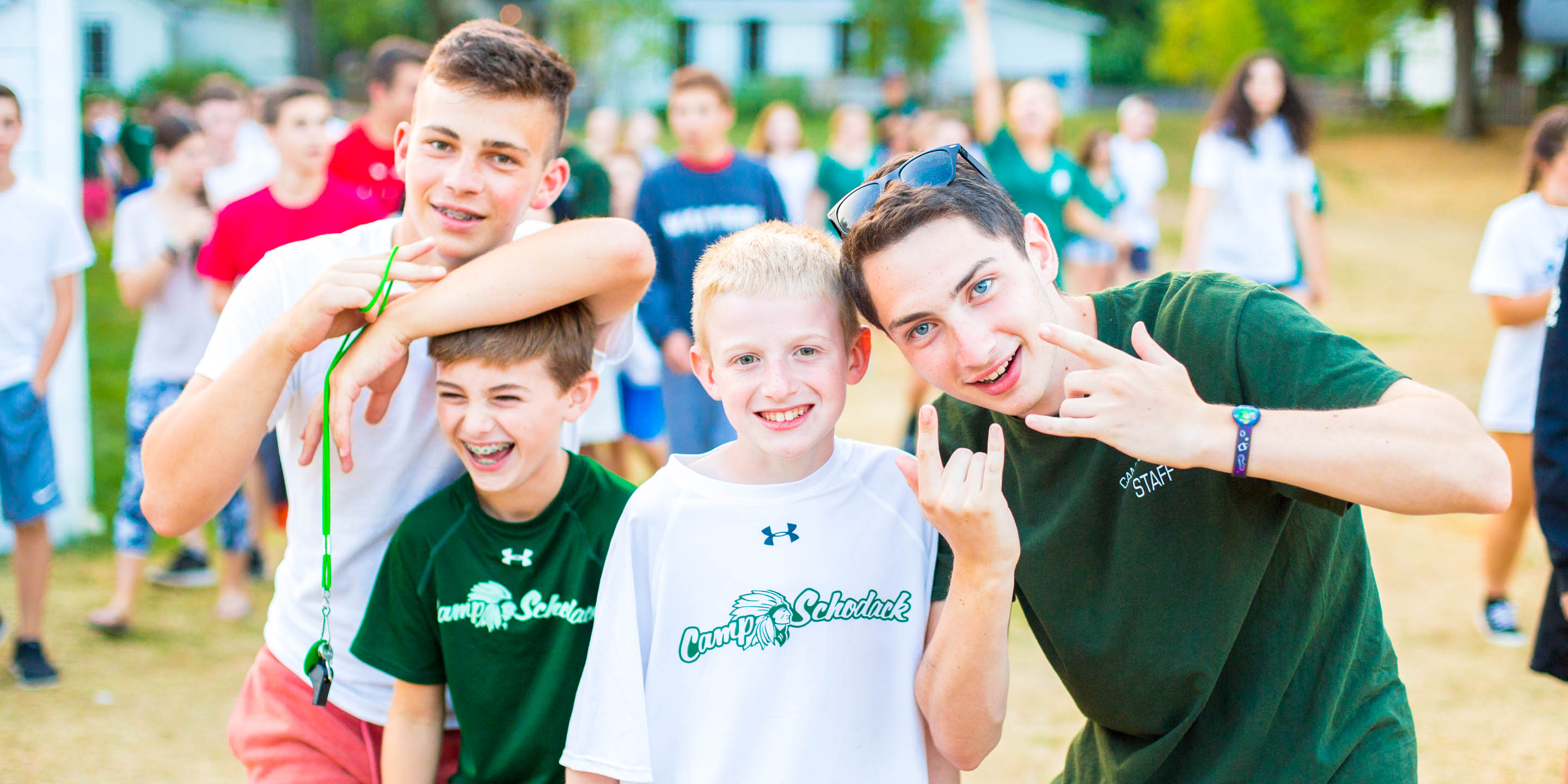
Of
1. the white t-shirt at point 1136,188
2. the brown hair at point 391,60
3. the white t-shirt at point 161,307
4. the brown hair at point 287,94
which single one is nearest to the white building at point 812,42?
the white t-shirt at point 1136,188

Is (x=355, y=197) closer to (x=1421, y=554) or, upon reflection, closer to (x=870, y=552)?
(x=870, y=552)

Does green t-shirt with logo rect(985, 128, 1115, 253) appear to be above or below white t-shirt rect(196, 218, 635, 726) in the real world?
above

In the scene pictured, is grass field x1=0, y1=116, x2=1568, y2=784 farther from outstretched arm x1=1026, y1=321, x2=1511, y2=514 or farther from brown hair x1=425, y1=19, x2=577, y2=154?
brown hair x1=425, y1=19, x2=577, y2=154

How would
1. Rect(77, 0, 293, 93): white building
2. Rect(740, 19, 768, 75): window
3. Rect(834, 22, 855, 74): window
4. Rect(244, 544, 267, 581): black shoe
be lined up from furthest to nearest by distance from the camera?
Rect(740, 19, 768, 75): window < Rect(834, 22, 855, 74): window < Rect(77, 0, 293, 93): white building < Rect(244, 544, 267, 581): black shoe

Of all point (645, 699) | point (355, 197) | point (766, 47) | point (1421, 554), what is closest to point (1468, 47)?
point (766, 47)

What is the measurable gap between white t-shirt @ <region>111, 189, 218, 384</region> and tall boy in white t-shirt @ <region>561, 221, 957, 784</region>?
4455 mm

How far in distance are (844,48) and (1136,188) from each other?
38582mm

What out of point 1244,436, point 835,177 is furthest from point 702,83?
point 1244,436

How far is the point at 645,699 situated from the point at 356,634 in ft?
2.14

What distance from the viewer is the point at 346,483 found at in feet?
8.00

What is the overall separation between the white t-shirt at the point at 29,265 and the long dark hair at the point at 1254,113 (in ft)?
20.7

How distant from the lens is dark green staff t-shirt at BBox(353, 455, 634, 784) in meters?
2.29

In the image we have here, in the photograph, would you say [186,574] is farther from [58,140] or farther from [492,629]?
[492,629]

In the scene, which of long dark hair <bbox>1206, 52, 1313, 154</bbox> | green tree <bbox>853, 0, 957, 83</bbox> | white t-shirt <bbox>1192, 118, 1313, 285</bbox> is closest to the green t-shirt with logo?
white t-shirt <bbox>1192, 118, 1313, 285</bbox>
